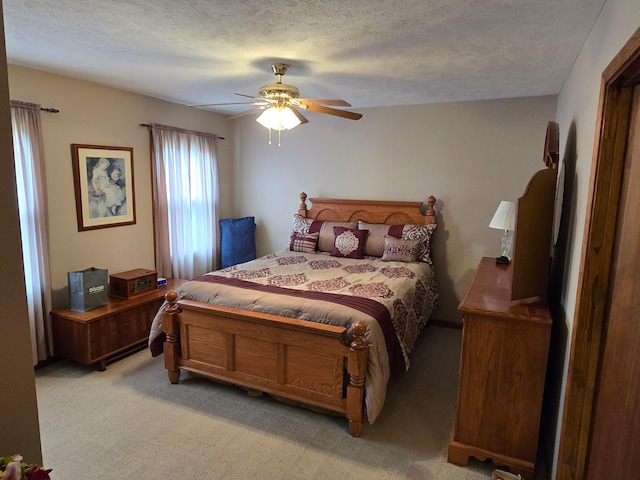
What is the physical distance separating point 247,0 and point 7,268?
1.50 m

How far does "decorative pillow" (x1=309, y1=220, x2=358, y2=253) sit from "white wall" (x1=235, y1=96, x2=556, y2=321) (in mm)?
423

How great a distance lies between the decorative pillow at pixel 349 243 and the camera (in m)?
4.14

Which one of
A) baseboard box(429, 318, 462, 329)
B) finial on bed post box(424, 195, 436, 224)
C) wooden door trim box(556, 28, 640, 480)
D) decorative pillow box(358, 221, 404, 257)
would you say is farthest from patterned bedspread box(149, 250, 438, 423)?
wooden door trim box(556, 28, 640, 480)

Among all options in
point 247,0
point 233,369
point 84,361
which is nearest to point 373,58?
point 247,0

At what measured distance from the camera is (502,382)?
81.7 inches

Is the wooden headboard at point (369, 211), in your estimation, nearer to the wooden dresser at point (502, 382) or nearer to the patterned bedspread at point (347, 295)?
the patterned bedspread at point (347, 295)

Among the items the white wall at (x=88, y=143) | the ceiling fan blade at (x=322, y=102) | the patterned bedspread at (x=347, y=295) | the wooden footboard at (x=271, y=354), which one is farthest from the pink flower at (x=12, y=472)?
the white wall at (x=88, y=143)

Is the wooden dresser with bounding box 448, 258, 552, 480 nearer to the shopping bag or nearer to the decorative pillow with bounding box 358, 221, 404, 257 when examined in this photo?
the decorative pillow with bounding box 358, 221, 404, 257

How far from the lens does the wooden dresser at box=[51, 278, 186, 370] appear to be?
3.11 metres

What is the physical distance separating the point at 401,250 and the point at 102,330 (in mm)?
2757

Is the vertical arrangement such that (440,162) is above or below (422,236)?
above

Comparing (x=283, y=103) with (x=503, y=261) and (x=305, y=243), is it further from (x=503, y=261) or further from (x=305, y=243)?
(x=503, y=261)

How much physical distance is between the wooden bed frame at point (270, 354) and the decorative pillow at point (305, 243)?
5.65 feet

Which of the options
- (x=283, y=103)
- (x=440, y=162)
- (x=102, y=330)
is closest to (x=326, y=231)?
(x=440, y=162)
